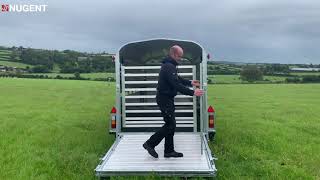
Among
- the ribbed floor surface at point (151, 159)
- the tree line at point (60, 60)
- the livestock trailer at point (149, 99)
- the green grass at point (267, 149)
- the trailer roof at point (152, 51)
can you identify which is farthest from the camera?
the tree line at point (60, 60)

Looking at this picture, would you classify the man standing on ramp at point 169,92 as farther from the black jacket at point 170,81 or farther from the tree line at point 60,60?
the tree line at point 60,60

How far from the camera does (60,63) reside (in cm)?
8512

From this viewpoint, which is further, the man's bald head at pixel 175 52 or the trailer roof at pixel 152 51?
the trailer roof at pixel 152 51

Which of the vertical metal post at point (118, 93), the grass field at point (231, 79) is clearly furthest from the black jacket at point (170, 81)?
the grass field at point (231, 79)

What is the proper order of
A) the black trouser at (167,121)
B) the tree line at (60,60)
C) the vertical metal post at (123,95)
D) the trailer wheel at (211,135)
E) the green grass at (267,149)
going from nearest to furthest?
the green grass at (267,149)
the black trouser at (167,121)
the vertical metal post at (123,95)
the trailer wheel at (211,135)
the tree line at (60,60)

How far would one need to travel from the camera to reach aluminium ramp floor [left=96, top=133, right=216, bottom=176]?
9266 mm

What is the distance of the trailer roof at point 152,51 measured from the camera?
43.3 ft

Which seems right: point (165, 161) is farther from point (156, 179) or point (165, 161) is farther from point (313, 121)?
point (313, 121)

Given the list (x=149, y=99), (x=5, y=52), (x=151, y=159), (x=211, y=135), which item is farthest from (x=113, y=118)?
(x=5, y=52)

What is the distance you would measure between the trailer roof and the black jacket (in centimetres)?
299

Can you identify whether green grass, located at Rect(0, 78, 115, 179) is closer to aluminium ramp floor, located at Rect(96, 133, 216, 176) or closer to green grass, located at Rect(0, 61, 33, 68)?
aluminium ramp floor, located at Rect(96, 133, 216, 176)

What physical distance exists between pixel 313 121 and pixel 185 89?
12.2m

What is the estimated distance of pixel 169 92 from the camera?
33.7 ft

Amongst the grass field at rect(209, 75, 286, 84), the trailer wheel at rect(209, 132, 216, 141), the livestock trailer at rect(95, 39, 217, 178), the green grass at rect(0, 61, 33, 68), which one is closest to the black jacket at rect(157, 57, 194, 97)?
the livestock trailer at rect(95, 39, 217, 178)
